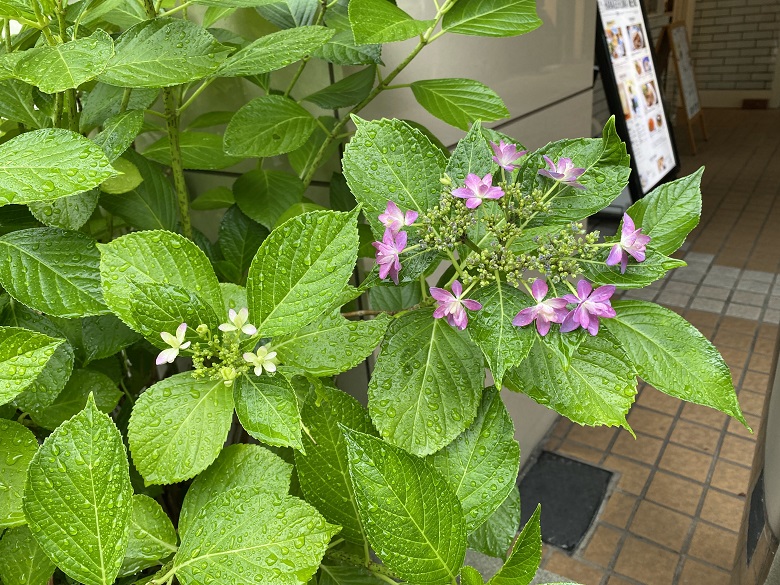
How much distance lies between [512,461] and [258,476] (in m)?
0.20

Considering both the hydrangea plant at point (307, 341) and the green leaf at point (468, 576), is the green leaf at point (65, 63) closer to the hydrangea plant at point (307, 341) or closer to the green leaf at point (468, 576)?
the hydrangea plant at point (307, 341)

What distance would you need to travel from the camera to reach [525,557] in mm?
363

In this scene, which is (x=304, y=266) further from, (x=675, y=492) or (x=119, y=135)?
(x=675, y=492)

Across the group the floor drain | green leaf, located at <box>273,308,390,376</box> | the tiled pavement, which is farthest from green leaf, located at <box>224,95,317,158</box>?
the floor drain

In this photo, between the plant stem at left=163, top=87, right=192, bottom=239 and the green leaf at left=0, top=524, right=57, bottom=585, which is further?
the plant stem at left=163, top=87, right=192, bottom=239

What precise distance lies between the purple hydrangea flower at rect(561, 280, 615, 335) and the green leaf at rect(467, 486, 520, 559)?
20 cm

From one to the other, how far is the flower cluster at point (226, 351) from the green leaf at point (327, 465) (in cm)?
6

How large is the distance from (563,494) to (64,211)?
4.61 ft

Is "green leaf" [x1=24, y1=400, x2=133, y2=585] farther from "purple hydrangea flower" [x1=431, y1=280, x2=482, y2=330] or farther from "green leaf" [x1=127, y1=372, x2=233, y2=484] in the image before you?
"purple hydrangea flower" [x1=431, y1=280, x2=482, y2=330]

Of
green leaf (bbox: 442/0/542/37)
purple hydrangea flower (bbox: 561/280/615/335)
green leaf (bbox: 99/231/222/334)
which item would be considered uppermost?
green leaf (bbox: 442/0/542/37)

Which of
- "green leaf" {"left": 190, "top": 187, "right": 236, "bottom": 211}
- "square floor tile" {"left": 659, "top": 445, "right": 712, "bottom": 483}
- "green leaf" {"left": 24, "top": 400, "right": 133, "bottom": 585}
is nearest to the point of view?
"green leaf" {"left": 24, "top": 400, "right": 133, "bottom": 585}

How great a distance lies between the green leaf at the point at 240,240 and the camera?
2.36ft

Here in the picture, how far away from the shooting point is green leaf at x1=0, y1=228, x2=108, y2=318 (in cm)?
45

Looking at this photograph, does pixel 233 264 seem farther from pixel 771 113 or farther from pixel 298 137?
pixel 771 113
